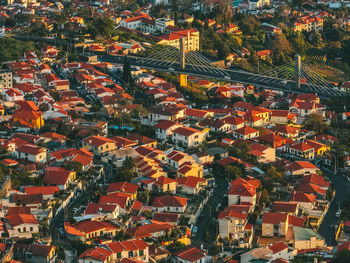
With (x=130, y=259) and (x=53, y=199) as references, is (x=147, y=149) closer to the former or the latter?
(x=53, y=199)

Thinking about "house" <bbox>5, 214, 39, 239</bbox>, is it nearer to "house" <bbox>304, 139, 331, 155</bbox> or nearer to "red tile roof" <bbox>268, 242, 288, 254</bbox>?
"red tile roof" <bbox>268, 242, 288, 254</bbox>

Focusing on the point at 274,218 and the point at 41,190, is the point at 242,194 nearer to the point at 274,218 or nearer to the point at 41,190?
the point at 274,218

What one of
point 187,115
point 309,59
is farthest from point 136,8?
point 187,115

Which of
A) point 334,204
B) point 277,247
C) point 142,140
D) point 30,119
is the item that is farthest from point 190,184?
point 30,119

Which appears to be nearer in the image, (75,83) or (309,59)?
(75,83)

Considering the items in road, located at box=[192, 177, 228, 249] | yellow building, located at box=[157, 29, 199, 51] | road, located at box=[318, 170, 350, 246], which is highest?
yellow building, located at box=[157, 29, 199, 51]

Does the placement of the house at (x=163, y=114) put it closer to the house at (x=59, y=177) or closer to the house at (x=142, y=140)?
the house at (x=142, y=140)

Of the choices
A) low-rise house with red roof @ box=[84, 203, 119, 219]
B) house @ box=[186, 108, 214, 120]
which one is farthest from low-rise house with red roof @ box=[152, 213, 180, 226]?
house @ box=[186, 108, 214, 120]
